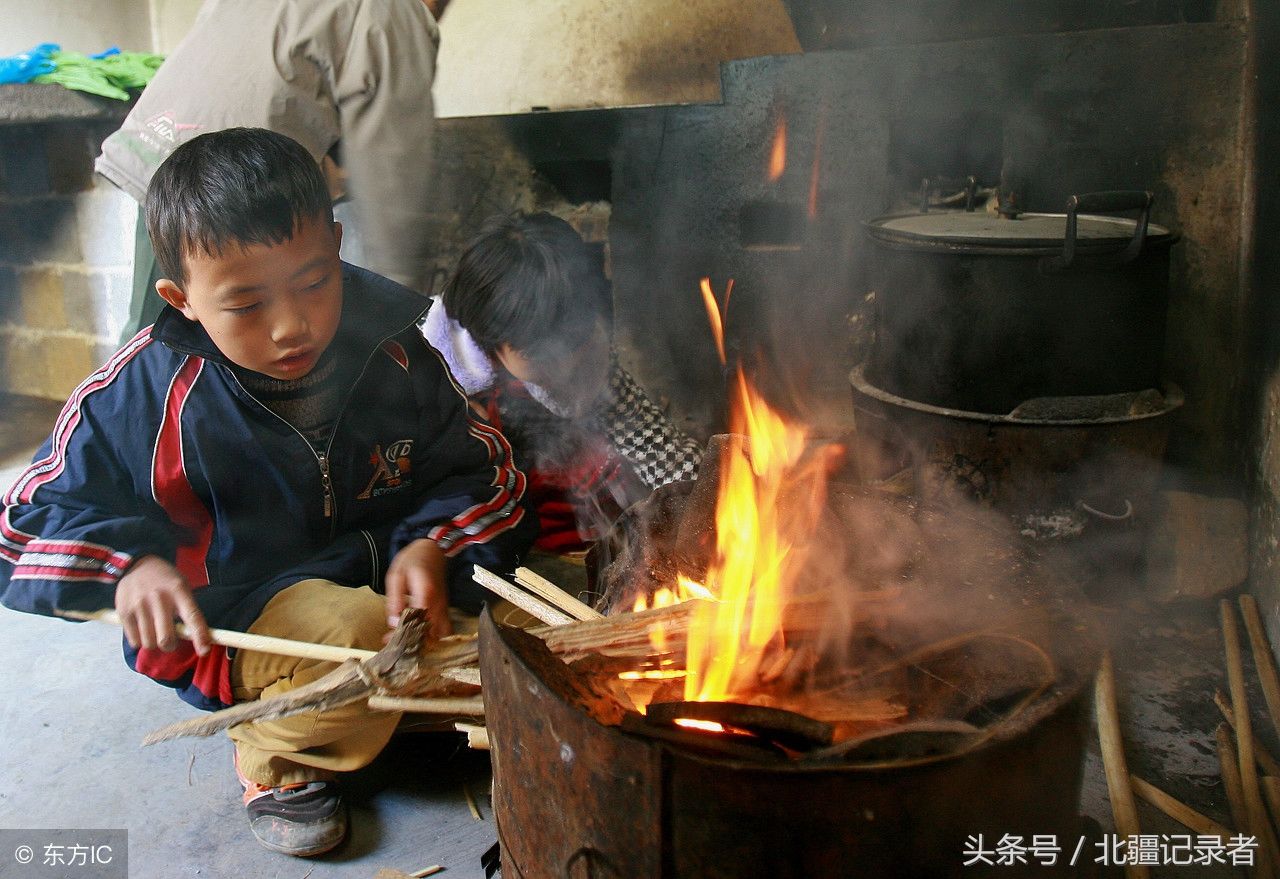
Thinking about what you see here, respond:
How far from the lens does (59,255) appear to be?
18.8ft

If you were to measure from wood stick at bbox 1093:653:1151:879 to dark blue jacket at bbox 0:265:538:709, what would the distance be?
1521mm

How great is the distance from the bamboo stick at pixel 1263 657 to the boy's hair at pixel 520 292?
2.27 m

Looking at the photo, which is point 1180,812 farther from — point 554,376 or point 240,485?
point 240,485

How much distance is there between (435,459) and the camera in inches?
104

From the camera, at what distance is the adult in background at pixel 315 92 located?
10.9 feet

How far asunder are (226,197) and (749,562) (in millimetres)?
1384

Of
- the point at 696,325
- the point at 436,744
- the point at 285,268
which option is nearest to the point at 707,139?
the point at 696,325

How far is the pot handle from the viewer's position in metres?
2.62

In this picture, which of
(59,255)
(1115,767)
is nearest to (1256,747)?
(1115,767)

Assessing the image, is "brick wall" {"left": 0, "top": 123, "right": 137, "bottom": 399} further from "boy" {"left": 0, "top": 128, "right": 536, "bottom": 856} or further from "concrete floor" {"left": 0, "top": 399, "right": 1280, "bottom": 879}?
"boy" {"left": 0, "top": 128, "right": 536, "bottom": 856}

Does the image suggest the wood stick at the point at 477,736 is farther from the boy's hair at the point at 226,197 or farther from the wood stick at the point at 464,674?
the boy's hair at the point at 226,197

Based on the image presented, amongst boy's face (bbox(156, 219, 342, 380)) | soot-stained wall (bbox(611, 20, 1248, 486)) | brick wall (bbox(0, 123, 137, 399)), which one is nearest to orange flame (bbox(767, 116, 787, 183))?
soot-stained wall (bbox(611, 20, 1248, 486))

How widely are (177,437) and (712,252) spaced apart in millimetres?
2464

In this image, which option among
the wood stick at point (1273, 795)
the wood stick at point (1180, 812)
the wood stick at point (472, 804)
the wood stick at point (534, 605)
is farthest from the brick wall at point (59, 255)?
the wood stick at point (1273, 795)
